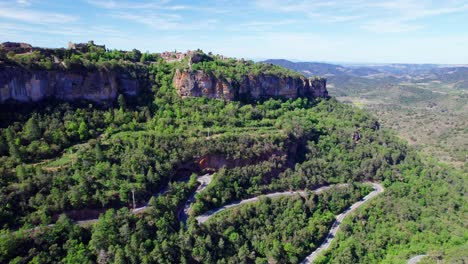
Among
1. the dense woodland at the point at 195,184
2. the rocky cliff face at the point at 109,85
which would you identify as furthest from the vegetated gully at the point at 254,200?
the rocky cliff face at the point at 109,85

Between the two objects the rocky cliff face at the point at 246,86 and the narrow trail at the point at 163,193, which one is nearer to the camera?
the narrow trail at the point at 163,193

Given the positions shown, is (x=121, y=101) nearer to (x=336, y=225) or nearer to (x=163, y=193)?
(x=163, y=193)

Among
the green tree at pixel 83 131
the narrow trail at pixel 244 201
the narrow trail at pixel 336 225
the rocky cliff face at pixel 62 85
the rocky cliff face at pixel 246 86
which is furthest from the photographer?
the rocky cliff face at pixel 246 86

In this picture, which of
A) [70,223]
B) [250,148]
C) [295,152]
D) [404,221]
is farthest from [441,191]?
[70,223]

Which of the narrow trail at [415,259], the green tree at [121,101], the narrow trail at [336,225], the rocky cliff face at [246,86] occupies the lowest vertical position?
the narrow trail at [415,259]

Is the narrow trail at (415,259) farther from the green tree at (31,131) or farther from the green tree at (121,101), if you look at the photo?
the green tree at (31,131)

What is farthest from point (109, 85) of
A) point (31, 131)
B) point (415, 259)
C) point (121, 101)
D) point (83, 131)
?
point (415, 259)

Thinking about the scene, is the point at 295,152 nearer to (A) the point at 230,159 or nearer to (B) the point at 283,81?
(A) the point at 230,159
